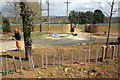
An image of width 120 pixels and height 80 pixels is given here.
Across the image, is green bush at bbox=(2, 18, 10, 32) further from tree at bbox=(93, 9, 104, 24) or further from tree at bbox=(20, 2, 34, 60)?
tree at bbox=(93, 9, 104, 24)

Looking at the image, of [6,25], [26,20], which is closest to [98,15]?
[6,25]

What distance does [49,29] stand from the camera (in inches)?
1125

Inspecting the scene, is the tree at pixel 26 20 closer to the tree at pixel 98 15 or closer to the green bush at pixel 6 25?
the green bush at pixel 6 25

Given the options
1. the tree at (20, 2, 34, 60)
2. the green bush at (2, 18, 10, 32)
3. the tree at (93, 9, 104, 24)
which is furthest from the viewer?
the tree at (93, 9, 104, 24)

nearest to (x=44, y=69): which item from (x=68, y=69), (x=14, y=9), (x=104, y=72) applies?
(x=68, y=69)

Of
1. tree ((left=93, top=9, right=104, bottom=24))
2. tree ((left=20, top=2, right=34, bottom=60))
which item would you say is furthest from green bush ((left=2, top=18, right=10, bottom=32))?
tree ((left=93, top=9, right=104, bottom=24))

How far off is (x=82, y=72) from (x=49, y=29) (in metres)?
23.5

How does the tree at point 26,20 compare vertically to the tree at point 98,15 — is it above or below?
below

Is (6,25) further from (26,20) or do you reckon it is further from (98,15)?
(98,15)

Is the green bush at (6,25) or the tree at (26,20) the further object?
the green bush at (6,25)

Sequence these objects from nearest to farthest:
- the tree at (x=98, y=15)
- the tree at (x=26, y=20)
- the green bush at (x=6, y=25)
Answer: the tree at (x=26, y=20) < the green bush at (x=6, y=25) < the tree at (x=98, y=15)

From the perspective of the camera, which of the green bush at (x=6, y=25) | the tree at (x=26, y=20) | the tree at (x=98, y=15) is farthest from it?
the tree at (x=98, y=15)

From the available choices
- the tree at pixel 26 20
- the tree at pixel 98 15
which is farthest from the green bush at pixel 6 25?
the tree at pixel 98 15

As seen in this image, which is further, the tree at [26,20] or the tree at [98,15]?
the tree at [98,15]
